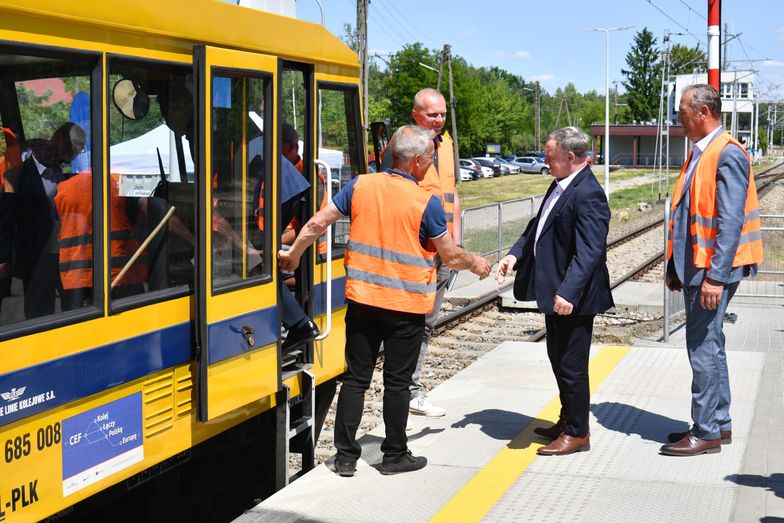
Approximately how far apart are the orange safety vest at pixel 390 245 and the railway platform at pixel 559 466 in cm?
100

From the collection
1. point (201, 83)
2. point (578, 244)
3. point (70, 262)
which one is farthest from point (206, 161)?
point (578, 244)

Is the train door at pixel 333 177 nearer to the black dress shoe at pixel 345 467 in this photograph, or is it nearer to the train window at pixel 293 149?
the train window at pixel 293 149

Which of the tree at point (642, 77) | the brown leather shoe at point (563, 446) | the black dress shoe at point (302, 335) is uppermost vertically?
the tree at point (642, 77)

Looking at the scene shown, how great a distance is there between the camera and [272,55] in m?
5.92

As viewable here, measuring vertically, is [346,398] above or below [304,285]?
below

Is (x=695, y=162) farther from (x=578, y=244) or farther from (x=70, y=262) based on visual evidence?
(x=70, y=262)

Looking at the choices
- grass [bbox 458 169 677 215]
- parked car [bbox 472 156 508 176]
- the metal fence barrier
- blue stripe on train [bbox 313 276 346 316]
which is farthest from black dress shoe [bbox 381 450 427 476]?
parked car [bbox 472 156 508 176]

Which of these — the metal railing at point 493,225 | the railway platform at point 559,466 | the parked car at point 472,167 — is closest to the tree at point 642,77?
the parked car at point 472,167

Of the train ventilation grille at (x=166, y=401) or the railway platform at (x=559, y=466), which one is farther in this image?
the railway platform at (x=559, y=466)

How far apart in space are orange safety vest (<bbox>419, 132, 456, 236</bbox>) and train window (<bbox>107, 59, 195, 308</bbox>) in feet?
5.91

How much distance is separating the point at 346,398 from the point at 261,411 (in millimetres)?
586

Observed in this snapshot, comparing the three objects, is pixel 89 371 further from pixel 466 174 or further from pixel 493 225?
pixel 466 174

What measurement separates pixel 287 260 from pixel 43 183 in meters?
1.75

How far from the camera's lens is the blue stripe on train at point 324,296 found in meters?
6.68
